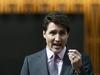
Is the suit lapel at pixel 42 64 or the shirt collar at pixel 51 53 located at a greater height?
the shirt collar at pixel 51 53

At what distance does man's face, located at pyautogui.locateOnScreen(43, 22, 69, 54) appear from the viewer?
121 cm

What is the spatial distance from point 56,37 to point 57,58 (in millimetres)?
177

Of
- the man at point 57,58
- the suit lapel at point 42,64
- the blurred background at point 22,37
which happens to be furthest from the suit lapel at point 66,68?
the blurred background at point 22,37

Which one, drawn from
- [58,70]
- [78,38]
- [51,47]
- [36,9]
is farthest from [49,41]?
[36,9]

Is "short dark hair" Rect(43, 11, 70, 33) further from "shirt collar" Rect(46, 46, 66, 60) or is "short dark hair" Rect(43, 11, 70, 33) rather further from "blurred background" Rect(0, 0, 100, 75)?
"blurred background" Rect(0, 0, 100, 75)

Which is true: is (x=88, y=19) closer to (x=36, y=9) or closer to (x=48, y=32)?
(x=36, y=9)

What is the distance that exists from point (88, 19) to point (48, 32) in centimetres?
374

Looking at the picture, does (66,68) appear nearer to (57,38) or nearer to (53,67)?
(53,67)

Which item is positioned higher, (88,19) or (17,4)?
(17,4)

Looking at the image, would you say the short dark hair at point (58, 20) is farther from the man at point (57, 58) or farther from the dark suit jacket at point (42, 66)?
the dark suit jacket at point (42, 66)

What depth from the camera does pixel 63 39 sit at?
3.99ft

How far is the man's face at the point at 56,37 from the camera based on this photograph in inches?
47.5

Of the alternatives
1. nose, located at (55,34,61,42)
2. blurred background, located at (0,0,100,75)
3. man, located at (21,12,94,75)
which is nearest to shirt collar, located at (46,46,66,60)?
man, located at (21,12,94,75)

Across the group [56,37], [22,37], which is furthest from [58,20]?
[22,37]
